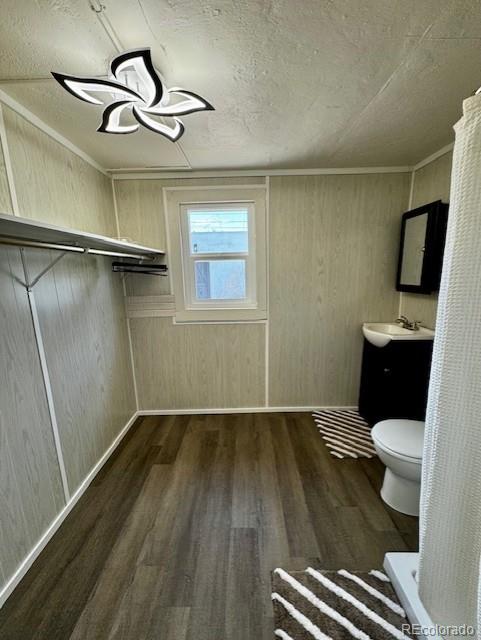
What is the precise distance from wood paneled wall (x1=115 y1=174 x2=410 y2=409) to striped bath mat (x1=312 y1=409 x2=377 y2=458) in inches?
5.4

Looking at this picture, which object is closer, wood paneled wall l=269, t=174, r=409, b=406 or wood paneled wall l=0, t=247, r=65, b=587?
wood paneled wall l=0, t=247, r=65, b=587

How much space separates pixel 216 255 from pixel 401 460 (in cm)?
204

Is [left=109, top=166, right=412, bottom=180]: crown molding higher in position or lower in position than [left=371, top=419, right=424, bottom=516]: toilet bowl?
higher

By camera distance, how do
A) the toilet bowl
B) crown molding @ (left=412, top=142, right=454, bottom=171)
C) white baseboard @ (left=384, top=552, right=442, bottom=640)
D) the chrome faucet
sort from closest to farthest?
white baseboard @ (left=384, top=552, right=442, bottom=640) < the toilet bowl < crown molding @ (left=412, top=142, right=454, bottom=171) < the chrome faucet

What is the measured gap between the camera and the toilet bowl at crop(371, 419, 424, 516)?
1.43 m

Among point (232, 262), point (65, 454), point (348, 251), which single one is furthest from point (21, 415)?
point (348, 251)

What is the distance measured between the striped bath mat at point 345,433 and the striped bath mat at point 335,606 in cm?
88

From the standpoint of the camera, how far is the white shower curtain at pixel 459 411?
Answer: 79 centimetres

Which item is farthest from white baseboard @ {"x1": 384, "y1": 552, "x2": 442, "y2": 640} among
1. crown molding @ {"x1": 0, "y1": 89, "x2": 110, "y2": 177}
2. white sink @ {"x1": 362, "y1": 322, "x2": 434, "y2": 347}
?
crown molding @ {"x1": 0, "y1": 89, "x2": 110, "y2": 177}

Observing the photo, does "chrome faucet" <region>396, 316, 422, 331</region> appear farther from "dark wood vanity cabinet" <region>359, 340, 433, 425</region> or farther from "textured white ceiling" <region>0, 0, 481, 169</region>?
"textured white ceiling" <region>0, 0, 481, 169</region>

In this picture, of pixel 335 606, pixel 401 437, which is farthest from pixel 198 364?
pixel 335 606

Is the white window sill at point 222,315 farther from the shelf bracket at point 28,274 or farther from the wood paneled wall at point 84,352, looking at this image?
the shelf bracket at point 28,274

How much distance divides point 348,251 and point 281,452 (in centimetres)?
182

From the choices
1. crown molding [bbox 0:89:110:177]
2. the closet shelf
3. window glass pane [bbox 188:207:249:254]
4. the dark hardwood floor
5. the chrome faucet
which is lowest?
the dark hardwood floor
